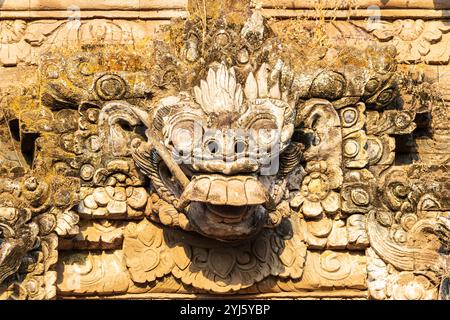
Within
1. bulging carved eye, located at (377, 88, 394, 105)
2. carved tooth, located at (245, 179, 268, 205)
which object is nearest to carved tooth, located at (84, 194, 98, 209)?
carved tooth, located at (245, 179, 268, 205)

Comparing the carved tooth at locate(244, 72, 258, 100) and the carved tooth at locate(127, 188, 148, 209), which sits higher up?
the carved tooth at locate(244, 72, 258, 100)

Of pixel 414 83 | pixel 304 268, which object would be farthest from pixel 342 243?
pixel 414 83

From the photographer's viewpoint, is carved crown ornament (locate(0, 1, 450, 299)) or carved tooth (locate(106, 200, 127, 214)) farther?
carved tooth (locate(106, 200, 127, 214))

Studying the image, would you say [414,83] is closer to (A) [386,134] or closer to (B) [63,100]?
(A) [386,134]

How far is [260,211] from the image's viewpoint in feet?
39.6

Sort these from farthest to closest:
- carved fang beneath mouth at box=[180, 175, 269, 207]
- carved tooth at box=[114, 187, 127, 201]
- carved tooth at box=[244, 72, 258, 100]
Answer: carved tooth at box=[114, 187, 127, 201] → carved tooth at box=[244, 72, 258, 100] → carved fang beneath mouth at box=[180, 175, 269, 207]

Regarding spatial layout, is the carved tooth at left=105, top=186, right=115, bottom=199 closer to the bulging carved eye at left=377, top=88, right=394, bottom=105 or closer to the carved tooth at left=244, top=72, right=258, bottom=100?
the carved tooth at left=244, top=72, right=258, bottom=100

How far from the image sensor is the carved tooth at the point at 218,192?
11.7 metres

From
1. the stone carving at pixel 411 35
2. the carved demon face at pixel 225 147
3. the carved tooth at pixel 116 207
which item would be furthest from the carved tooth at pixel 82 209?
the stone carving at pixel 411 35

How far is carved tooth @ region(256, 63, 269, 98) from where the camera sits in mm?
12188

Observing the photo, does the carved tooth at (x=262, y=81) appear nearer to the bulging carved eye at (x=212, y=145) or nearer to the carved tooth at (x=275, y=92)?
the carved tooth at (x=275, y=92)

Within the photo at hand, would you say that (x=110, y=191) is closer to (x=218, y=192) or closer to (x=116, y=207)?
(x=116, y=207)

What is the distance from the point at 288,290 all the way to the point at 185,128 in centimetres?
139

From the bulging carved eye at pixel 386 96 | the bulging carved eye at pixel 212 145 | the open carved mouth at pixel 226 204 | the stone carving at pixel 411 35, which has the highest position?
the stone carving at pixel 411 35
